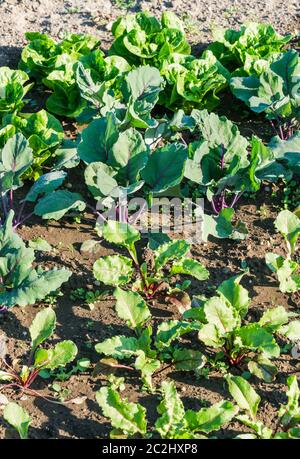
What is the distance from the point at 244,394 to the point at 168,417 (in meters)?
0.43

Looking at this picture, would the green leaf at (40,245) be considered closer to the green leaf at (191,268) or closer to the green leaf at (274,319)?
the green leaf at (191,268)

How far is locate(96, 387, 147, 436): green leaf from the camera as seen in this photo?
3.86 meters

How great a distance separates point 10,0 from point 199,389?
447 centimetres

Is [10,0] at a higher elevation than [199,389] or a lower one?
higher

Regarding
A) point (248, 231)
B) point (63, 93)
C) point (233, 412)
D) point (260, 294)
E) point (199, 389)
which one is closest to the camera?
point (233, 412)

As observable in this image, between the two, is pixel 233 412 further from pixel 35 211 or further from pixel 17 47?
pixel 17 47

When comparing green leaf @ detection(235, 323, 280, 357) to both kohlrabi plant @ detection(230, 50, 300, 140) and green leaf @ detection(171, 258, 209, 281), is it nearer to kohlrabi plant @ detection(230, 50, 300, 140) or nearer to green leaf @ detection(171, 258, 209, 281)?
green leaf @ detection(171, 258, 209, 281)

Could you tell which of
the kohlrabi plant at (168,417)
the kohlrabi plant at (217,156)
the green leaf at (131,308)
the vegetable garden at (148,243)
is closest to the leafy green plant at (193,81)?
the vegetable garden at (148,243)

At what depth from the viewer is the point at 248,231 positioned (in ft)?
16.9

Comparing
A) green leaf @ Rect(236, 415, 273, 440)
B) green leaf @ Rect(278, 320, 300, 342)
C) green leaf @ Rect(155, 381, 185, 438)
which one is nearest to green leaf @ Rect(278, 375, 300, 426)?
green leaf @ Rect(236, 415, 273, 440)

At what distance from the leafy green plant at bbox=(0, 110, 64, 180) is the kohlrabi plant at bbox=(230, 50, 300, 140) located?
4.60 ft

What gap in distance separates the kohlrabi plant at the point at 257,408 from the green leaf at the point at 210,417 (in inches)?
2.6

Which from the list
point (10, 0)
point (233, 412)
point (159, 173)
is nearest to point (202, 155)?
point (159, 173)

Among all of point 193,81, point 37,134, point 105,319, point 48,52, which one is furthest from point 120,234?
point 48,52
